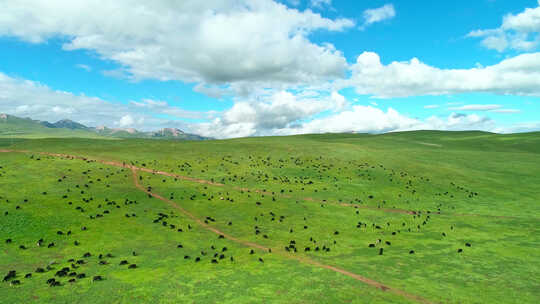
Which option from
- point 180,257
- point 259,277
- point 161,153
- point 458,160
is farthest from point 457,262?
point 458,160

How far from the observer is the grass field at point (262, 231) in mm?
20812

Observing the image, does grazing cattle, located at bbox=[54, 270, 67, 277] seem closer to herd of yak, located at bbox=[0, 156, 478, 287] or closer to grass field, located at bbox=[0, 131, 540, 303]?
herd of yak, located at bbox=[0, 156, 478, 287]

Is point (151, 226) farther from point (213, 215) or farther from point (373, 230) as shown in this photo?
point (373, 230)

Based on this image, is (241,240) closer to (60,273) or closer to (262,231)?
(262,231)

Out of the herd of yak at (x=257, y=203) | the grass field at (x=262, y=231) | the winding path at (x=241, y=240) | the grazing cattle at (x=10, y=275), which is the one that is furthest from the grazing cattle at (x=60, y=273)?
the winding path at (x=241, y=240)

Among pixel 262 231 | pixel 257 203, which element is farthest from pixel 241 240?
pixel 257 203

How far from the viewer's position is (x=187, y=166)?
6981cm

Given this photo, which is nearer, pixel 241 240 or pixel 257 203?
pixel 241 240

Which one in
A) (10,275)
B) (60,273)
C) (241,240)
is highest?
(10,275)

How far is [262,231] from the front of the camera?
36500mm

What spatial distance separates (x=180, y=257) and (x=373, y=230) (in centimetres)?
2454

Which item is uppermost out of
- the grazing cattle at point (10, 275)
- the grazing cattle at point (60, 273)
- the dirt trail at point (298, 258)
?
the grazing cattle at point (10, 275)

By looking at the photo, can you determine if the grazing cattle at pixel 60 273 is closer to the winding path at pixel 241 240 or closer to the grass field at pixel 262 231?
the grass field at pixel 262 231

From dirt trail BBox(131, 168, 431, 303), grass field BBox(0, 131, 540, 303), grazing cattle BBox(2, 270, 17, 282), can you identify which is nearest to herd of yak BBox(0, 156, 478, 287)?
grazing cattle BBox(2, 270, 17, 282)
